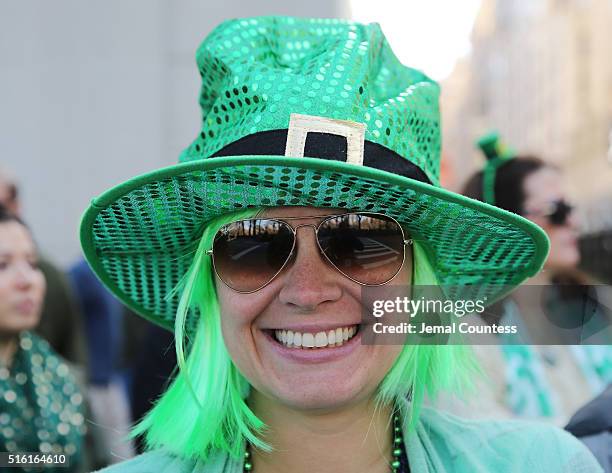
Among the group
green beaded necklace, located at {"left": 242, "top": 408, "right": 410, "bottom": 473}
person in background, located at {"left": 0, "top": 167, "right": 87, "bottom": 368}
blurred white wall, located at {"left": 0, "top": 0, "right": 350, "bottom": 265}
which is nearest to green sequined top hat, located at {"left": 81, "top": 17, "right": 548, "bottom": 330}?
green beaded necklace, located at {"left": 242, "top": 408, "right": 410, "bottom": 473}

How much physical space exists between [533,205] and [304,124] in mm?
1832

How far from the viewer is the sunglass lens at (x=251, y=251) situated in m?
1.37

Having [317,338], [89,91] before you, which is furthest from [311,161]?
[89,91]

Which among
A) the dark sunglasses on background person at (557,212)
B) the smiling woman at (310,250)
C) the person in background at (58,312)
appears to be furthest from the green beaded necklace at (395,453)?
the person in background at (58,312)

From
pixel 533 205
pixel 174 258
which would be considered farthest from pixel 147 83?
pixel 174 258

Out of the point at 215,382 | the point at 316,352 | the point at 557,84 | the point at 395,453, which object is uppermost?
the point at 557,84

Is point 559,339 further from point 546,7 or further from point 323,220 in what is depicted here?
point 546,7

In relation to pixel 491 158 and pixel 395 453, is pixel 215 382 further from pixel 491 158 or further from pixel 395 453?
pixel 491 158

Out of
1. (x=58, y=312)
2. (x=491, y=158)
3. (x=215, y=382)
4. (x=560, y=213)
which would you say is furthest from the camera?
(x=58, y=312)

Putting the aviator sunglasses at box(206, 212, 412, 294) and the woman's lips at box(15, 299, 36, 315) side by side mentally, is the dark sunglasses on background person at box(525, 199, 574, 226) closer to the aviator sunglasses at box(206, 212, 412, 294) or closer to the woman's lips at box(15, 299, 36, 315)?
the aviator sunglasses at box(206, 212, 412, 294)

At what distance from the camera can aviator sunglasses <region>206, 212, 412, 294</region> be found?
1353mm

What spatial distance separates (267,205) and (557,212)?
5.97 feet

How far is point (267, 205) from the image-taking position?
1.38 m

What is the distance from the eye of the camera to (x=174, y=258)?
5.43ft
